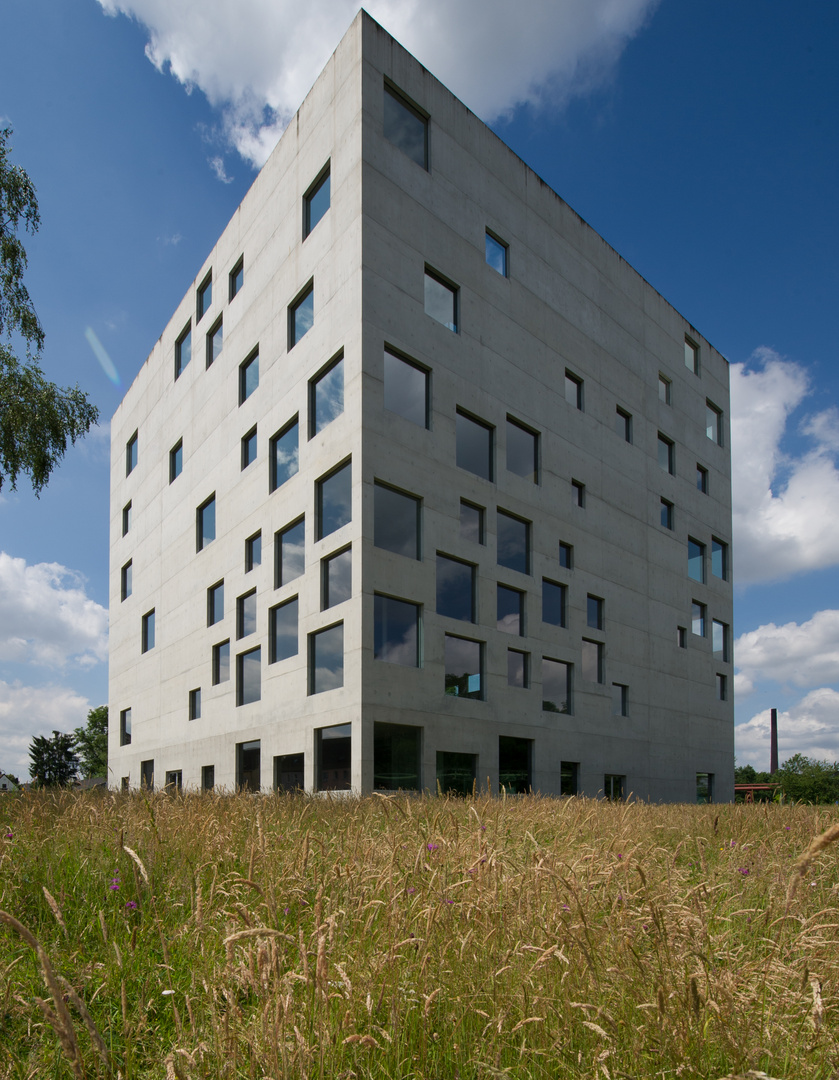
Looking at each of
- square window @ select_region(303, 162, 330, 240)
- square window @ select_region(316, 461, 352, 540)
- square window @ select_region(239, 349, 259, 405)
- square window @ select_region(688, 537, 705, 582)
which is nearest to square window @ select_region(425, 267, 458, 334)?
square window @ select_region(303, 162, 330, 240)

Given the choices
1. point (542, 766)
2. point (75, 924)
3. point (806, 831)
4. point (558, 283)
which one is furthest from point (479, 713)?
point (75, 924)

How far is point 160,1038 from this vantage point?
3436mm

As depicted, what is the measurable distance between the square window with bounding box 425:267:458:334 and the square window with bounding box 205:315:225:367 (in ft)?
34.8

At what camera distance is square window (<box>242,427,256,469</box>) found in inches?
1055

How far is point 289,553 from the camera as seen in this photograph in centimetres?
2338

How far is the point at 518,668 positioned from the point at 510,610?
5.95 ft

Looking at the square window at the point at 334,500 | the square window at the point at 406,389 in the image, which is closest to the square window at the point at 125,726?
the square window at the point at 334,500

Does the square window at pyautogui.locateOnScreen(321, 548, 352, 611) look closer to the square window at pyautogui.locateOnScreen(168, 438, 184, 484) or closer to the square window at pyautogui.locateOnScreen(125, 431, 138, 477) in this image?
the square window at pyautogui.locateOnScreen(168, 438, 184, 484)

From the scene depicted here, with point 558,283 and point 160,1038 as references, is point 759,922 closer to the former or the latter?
point 160,1038

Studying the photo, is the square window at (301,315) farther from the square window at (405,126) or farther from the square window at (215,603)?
the square window at (215,603)

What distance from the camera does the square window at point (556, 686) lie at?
2481cm

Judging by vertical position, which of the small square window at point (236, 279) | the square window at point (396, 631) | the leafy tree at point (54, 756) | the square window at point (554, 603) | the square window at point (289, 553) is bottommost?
the leafy tree at point (54, 756)

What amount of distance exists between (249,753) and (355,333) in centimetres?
1349

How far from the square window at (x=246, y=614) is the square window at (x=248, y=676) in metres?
0.73
